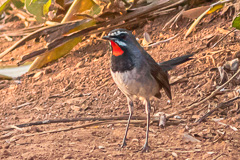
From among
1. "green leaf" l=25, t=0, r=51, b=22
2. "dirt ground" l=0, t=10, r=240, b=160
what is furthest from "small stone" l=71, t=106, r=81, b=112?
"green leaf" l=25, t=0, r=51, b=22

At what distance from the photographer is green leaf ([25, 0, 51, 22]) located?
5812 millimetres

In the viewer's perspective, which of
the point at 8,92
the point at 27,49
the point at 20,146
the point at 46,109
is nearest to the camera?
the point at 20,146

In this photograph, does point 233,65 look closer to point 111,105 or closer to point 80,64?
point 111,105

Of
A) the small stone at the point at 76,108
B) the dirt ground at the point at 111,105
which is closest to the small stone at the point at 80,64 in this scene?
the dirt ground at the point at 111,105

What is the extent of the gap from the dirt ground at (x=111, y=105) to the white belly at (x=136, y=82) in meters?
0.49

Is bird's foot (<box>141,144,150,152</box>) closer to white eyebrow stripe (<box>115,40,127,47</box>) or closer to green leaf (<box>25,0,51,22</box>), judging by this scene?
white eyebrow stripe (<box>115,40,127,47</box>)

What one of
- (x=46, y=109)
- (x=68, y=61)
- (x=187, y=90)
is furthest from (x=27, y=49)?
(x=187, y=90)

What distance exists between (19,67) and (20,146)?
2.68 meters

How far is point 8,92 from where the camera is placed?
5297mm

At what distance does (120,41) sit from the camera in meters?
3.37

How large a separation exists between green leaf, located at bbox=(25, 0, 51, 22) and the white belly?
285 centimetres

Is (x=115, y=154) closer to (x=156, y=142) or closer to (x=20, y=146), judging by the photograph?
(x=156, y=142)

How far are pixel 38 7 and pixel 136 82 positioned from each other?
309 cm

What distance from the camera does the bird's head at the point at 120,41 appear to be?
3342 mm
